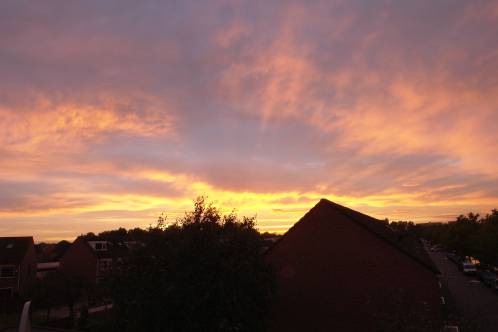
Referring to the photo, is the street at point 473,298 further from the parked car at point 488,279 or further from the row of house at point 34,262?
the row of house at point 34,262

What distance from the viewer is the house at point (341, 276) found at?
2292 cm

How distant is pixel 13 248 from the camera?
5559 cm

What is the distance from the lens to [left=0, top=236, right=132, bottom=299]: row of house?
52.1m

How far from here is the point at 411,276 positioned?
907 inches

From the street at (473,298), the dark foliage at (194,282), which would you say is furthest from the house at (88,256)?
the street at (473,298)

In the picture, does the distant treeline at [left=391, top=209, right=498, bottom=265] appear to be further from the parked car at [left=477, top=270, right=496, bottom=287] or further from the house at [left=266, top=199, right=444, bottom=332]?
the house at [left=266, top=199, right=444, bottom=332]

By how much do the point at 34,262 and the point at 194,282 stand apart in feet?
181

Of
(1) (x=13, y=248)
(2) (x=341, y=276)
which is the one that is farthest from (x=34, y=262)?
(2) (x=341, y=276)

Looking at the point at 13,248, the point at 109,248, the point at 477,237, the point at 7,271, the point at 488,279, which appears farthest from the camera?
the point at 109,248

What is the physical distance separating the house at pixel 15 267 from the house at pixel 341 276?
41.5m

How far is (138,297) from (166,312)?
1534 mm

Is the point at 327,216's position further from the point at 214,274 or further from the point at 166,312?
the point at 166,312

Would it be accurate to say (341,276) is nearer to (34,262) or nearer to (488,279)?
(488,279)

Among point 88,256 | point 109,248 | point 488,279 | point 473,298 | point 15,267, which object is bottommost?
point 473,298
